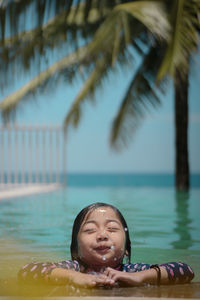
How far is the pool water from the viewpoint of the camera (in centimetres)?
352

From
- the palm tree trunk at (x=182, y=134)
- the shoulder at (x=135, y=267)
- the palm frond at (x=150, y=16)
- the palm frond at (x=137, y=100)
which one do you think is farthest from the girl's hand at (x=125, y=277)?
the palm tree trunk at (x=182, y=134)

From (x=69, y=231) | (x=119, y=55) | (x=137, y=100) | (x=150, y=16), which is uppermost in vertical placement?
(x=150, y=16)

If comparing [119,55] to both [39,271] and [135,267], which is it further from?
[39,271]

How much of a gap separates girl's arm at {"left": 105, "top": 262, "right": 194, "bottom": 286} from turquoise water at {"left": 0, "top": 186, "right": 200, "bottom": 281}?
0.41 m

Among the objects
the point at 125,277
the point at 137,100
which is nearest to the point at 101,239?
the point at 125,277

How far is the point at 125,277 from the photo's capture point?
2.27m

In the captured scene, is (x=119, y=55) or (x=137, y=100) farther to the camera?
(x=137, y=100)

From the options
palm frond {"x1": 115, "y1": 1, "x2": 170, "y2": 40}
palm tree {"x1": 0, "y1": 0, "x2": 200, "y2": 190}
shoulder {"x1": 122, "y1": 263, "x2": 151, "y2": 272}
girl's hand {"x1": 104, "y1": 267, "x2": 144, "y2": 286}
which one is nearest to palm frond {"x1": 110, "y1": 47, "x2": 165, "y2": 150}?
palm tree {"x1": 0, "y1": 0, "x2": 200, "y2": 190}

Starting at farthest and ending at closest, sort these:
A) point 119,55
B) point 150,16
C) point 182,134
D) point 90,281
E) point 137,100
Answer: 1. point 182,134
2. point 137,100
3. point 119,55
4. point 150,16
5. point 90,281

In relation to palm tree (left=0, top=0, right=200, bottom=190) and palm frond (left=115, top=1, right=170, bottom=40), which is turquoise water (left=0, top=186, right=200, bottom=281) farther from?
palm frond (left=115, top=1, right=170, bottom=40)

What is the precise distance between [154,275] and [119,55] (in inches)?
335

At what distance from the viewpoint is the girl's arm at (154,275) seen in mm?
2271

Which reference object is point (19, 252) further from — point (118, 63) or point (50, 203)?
point (118, 63)

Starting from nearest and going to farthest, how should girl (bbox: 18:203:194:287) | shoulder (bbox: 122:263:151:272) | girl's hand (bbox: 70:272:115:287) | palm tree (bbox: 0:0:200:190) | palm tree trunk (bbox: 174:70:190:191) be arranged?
girl's hand (bbox: 70:272:115:287) → girl (bbox: 18:203:194:287) → shoulder (bbox: 122:263:151:272) → palm tree (bbox: 0:0:200:190) → palm tree trunk (bbox: 174:70:190:191)
